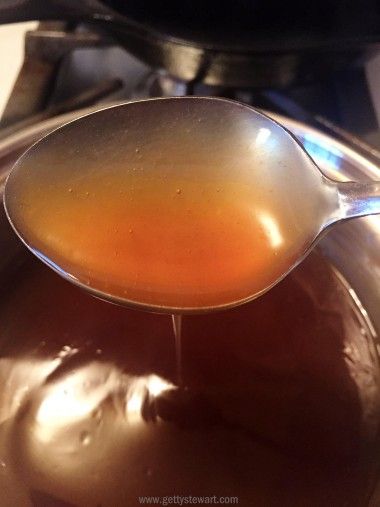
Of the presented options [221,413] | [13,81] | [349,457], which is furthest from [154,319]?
[13,81]

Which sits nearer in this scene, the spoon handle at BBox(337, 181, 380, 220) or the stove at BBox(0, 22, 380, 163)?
the spoon handle at BBox(337, 181, 380, 220)

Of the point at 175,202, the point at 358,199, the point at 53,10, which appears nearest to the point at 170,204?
the point at 175,202

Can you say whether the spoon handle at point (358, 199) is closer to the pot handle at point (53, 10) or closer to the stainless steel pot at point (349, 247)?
the stainless steel pot at point (349, 247)

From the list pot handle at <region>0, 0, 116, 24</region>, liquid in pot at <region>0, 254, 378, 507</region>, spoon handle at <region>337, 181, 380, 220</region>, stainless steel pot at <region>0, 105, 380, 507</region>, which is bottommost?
liquid in pot at <region>0, 254, 378, 507</region>

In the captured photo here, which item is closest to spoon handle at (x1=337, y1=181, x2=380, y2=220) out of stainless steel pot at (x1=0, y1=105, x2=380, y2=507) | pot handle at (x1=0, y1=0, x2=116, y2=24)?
stainless steel pot at (x1=0, y1=105, x2=380, y2=507)

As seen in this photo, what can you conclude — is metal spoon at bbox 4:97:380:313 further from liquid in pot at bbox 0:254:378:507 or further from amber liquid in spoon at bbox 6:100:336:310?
liquid in pot at bbox 0:254:378:507

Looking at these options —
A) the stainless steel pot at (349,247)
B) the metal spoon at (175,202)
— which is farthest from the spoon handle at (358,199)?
the stainless steel pot at (349,247)

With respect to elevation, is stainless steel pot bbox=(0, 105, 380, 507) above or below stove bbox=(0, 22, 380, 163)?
below
